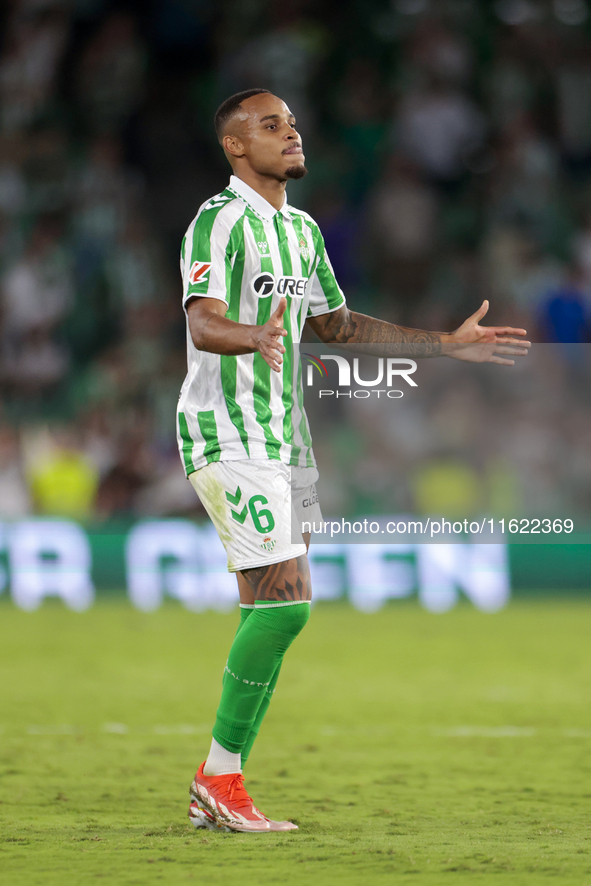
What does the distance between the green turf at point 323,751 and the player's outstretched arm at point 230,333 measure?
1357mm

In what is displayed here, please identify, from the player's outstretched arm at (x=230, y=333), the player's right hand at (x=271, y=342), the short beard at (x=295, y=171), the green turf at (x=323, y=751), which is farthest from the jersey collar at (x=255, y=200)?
the green turf at (x=323, y=751)

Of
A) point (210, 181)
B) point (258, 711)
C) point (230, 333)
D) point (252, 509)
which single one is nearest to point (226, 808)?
point (258, 711)

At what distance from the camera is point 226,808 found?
3.70 m

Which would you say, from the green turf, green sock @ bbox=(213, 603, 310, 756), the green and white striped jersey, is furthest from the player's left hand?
the green turf

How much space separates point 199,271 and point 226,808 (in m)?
1.60

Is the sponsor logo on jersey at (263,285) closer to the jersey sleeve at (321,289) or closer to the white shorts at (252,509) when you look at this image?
the jersey sleeve at (321,289)

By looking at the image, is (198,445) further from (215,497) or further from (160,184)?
(160,184)

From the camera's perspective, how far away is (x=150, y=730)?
18.3 feet

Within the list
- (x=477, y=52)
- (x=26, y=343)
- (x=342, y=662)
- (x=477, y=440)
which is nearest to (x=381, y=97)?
(x=477, y=52)

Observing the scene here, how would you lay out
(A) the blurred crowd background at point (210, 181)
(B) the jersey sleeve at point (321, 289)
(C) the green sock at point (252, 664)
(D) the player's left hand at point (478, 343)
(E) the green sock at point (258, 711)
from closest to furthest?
(C) the green sock at point (252, 664) < (E) the green sock at point (258, 711) < (D) the player's left hand at point (478, 343) < (B) the jersey sleeve at point (321, 289) < (A) the blurred crowd background at point (210, 181)

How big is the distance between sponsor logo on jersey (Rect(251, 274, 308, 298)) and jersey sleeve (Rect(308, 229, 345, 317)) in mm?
174

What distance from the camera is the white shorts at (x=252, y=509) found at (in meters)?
3.68

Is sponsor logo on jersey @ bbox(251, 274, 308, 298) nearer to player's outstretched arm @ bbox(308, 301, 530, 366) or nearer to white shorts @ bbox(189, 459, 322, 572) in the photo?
player's outstretched arm @ bbox(308, 301, 530, 366)

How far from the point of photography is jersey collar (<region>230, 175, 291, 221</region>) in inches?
151
